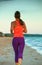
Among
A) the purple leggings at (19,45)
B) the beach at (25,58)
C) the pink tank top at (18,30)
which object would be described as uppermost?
the pink tank top at (18,30)

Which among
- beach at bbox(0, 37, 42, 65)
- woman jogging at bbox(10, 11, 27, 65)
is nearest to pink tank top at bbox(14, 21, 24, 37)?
woman jogging at bbox(10, 11, 27, 65)

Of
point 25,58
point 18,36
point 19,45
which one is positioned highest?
point 18,36

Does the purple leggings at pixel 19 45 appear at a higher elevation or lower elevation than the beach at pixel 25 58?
higher

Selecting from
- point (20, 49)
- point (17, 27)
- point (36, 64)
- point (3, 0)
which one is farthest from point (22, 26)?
point (3, 0)

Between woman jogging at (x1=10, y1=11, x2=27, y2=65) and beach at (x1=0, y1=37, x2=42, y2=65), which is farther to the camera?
beach at (x1=0, y1=37, x2=42, y2=65)

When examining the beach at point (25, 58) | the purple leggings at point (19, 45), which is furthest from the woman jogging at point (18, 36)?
the beach at point (25, 58)

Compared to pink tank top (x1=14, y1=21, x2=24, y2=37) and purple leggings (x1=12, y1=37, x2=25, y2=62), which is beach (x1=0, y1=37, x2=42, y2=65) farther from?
pink tank top (x1=14, y1=21, x2=24, y2=37)

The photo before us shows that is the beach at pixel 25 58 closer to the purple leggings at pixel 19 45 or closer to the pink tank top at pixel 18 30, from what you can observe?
A: the purple leggings at pixel 19 45

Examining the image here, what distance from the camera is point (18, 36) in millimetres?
6250

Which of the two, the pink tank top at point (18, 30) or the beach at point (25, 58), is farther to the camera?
the beach at point (25, 58)

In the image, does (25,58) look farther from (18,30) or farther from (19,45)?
(18,30)

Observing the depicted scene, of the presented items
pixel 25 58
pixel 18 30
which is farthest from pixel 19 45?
pixel 25 58

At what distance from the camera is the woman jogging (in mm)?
6250

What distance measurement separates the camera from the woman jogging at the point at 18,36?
6250mm
